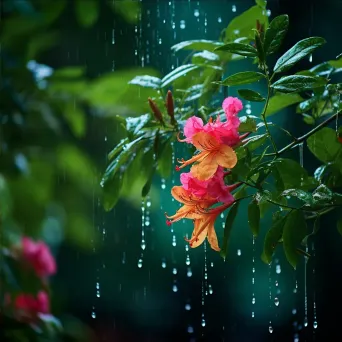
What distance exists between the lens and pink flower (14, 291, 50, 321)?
123 cm

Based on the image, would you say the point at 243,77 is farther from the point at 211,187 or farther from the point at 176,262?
the point at 176,262

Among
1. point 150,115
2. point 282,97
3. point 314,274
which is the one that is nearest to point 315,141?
point 282,97

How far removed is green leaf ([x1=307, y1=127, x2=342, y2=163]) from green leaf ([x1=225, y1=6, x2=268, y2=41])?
0.15m

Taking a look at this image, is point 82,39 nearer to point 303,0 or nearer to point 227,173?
point 303,0

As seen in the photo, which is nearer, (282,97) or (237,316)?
(282,97)

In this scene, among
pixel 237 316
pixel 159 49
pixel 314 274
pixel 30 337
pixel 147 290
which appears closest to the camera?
pixel 30 337

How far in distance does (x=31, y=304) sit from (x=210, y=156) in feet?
2.39

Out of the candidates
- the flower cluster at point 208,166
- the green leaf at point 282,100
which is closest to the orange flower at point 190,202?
the flower cluster at point 208,166

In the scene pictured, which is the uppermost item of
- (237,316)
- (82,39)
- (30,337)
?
(82,39)

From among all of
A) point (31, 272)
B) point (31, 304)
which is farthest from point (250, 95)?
point (31, 304)

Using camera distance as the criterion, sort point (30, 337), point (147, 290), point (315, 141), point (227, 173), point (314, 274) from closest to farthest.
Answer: point (227, 173) → point (315, 141) → point (30, 337) → point (314, 274) → point (147, 290)

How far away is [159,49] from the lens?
1.84 metres

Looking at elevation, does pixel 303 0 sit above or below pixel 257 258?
above

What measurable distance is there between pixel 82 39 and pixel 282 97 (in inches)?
54.2
